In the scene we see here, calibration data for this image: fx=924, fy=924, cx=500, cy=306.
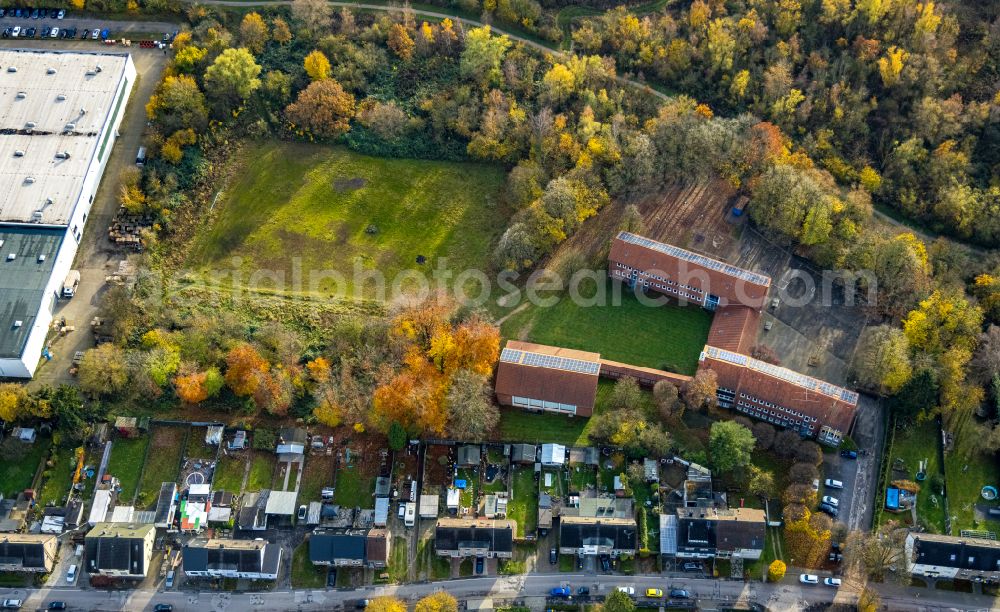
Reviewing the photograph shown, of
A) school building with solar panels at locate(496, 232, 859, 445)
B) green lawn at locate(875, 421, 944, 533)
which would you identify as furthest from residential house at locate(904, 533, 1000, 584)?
school building with solar panels at locate(496, 232, 859, 445)

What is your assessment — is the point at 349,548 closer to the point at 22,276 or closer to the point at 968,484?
the point at 22,276

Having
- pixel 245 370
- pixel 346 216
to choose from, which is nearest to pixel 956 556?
pixel 245 370

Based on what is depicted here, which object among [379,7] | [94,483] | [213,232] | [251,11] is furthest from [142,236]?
[379,7]

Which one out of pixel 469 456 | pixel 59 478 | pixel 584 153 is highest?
pixel 584 153

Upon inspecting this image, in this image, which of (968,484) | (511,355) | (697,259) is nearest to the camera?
(968,484)

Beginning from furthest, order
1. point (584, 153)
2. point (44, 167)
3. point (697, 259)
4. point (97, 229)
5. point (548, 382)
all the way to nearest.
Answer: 1. point (584, 153)
2. point (97, 229)
3. point (44, 167)
4. point (697, 259)
5. point (548, 382)

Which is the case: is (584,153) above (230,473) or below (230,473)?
above

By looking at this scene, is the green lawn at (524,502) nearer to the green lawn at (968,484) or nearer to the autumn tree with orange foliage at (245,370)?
the autumn tree with orange foliage at (245,370)
